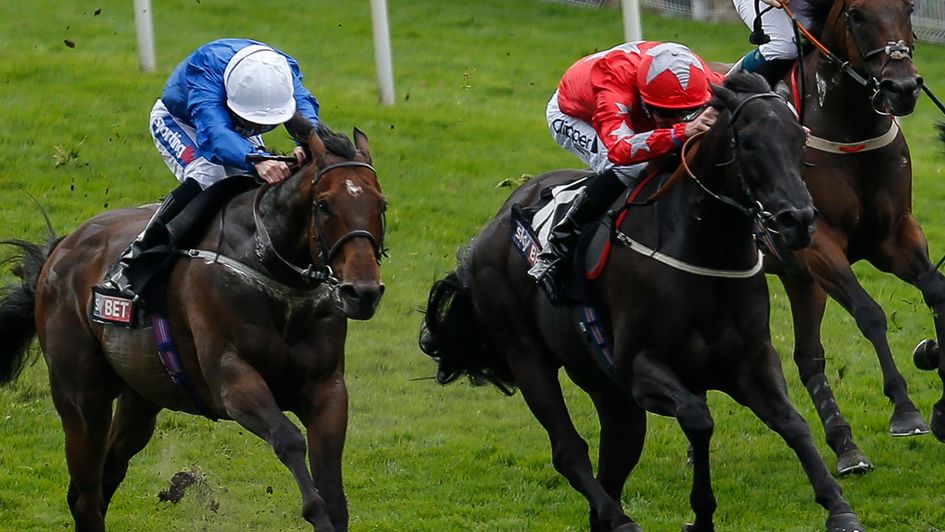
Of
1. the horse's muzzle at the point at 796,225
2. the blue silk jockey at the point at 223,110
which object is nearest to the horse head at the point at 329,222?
the blue silk jockey at the point at 223,110

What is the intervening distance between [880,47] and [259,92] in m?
2.50

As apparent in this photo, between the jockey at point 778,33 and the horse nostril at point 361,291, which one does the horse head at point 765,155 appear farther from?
the jockey at point 778,33

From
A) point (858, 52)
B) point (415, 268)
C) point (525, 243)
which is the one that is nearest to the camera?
point (525, 243)

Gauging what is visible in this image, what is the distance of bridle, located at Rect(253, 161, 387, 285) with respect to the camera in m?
5.29

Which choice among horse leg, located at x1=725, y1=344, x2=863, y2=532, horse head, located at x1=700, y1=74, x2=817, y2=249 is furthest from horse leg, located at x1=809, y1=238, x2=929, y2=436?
horse head, located at x1=700, y1=74, x2=817, y2=249

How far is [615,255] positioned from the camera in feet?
19.4

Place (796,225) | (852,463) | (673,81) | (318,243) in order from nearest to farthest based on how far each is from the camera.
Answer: (796,225), (318,243), (673,81), (852,463)

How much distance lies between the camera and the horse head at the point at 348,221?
5.16 meters

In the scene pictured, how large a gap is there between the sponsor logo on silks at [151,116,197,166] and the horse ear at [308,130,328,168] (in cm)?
106

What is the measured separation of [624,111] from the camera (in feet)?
19.5

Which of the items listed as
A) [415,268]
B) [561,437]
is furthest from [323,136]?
[415,268]

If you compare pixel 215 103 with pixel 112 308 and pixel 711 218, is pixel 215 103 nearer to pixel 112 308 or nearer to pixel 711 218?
pixel 112 308

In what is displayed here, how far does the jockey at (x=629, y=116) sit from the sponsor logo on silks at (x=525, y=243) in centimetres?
15

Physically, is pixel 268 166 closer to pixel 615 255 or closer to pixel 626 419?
pixel 615 255
